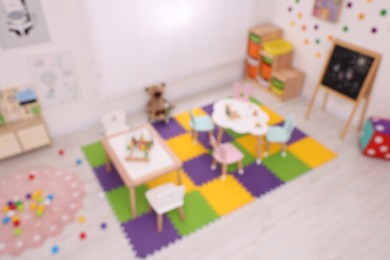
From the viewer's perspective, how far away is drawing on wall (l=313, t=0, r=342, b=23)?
5207 mm

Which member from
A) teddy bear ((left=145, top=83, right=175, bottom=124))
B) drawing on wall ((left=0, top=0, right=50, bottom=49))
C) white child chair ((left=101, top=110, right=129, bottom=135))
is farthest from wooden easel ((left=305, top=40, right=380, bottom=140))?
drawing on wall ((left=0, top=0, right=50, bottom=49))

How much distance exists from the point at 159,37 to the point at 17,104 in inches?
93.8

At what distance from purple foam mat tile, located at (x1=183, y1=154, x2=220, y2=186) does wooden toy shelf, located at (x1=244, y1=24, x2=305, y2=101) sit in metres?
2.31

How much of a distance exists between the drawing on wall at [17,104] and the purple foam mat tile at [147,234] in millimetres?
2286

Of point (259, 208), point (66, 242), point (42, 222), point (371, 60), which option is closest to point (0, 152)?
point (42, 222)

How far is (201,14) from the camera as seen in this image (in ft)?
18.3

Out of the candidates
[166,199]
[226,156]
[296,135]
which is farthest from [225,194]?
[296,135]

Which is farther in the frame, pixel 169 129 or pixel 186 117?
pixel 186 117

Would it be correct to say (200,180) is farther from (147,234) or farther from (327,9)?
(327,9)

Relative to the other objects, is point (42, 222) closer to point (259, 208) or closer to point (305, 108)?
point (259, 208)

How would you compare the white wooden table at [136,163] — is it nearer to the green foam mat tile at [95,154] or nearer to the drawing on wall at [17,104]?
the green foam mat tile at [95,154]

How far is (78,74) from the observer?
16.4 feet

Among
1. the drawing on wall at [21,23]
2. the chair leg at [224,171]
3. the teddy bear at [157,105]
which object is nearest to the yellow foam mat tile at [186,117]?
the teddy bear at [157,105]

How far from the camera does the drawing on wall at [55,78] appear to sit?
15.2 feet
